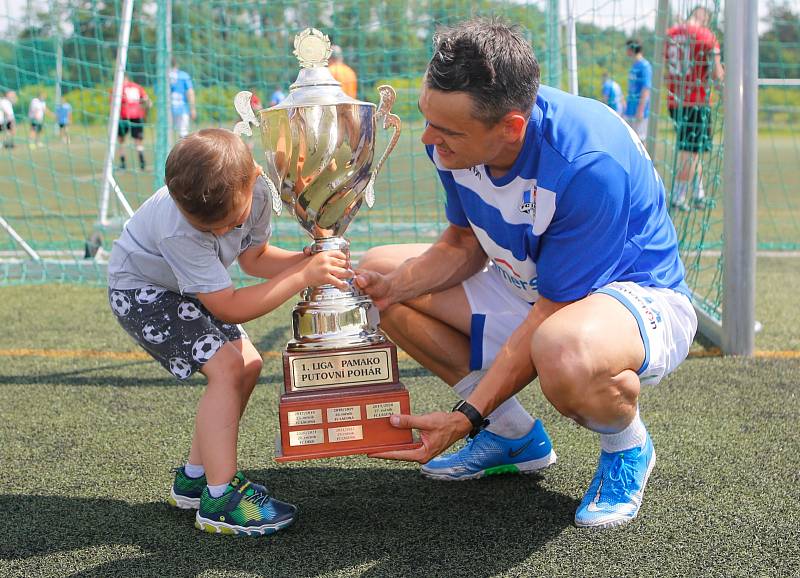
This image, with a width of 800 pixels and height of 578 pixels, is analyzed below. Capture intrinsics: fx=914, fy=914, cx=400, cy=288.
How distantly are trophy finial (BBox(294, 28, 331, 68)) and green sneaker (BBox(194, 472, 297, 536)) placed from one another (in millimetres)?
983

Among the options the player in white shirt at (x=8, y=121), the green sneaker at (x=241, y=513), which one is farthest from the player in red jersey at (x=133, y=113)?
the green sneaker at (x=241, y=513)

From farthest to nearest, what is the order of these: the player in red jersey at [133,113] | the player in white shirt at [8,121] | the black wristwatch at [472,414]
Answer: the player in red jersey at [133,113]
the player in white shirt at [8,121]
the black wristwatch at [472,414]

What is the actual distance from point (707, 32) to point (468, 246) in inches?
95.9

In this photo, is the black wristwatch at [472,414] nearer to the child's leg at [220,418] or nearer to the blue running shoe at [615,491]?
the blue running shoe at [615,491]

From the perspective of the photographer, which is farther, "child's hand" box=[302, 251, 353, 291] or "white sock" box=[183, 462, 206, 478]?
"white sock" box=[183, 462, 206, 478]

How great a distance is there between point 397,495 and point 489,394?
44 centimetres

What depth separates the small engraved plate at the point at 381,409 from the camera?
6.48 ft

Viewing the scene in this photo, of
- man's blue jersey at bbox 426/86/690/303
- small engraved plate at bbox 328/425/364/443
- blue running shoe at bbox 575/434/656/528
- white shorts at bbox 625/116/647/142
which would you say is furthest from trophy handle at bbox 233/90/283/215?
white shorts at bbox 625/116/647/142

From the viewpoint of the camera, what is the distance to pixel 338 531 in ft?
6.68

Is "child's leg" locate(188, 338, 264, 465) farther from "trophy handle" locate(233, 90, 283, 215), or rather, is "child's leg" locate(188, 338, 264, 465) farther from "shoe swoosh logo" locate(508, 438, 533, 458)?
"shoe swoosh logo" locate(508, 438, 533, 458)

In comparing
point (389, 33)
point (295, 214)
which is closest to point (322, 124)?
point (295, 214)

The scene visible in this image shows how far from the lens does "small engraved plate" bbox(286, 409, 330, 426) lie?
195 centimetres

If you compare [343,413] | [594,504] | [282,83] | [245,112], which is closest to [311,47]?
[245,112]

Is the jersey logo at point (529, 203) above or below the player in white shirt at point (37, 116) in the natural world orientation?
below
